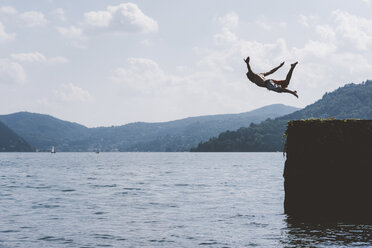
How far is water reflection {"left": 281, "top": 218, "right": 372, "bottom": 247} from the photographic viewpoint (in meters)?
18.1

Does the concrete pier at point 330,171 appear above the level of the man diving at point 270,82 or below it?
below

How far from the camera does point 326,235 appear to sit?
19516 mm

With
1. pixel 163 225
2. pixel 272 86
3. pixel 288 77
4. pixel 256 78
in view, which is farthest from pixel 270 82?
pixel 163 225

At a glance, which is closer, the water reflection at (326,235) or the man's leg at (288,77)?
the man's leg at (288,77)

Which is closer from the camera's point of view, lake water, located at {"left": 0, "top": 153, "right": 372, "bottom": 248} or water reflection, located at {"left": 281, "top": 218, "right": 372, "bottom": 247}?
water reflection, located at {"left": 281, "top": 218, "right": 372, "bottom": 247}

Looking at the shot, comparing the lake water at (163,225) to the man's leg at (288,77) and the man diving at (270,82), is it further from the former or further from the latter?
the man's leg at (288,77)

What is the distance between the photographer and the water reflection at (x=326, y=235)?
18123mm

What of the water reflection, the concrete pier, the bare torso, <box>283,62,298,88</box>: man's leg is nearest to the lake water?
the water reflection

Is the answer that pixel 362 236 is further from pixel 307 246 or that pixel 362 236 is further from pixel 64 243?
pixel 64 243

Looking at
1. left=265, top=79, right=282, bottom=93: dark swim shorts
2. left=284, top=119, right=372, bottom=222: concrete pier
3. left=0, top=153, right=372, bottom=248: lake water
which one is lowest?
left=0, top=153, right=372, bottom=248: lake water

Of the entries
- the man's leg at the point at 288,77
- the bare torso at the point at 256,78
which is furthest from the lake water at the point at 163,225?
the bare torso at the point at 256,78

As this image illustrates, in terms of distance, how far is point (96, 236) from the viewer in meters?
21.1

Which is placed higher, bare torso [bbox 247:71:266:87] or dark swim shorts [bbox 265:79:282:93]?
bare torso [bbox 247:71:266:87]

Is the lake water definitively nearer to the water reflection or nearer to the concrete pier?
the water reflection
